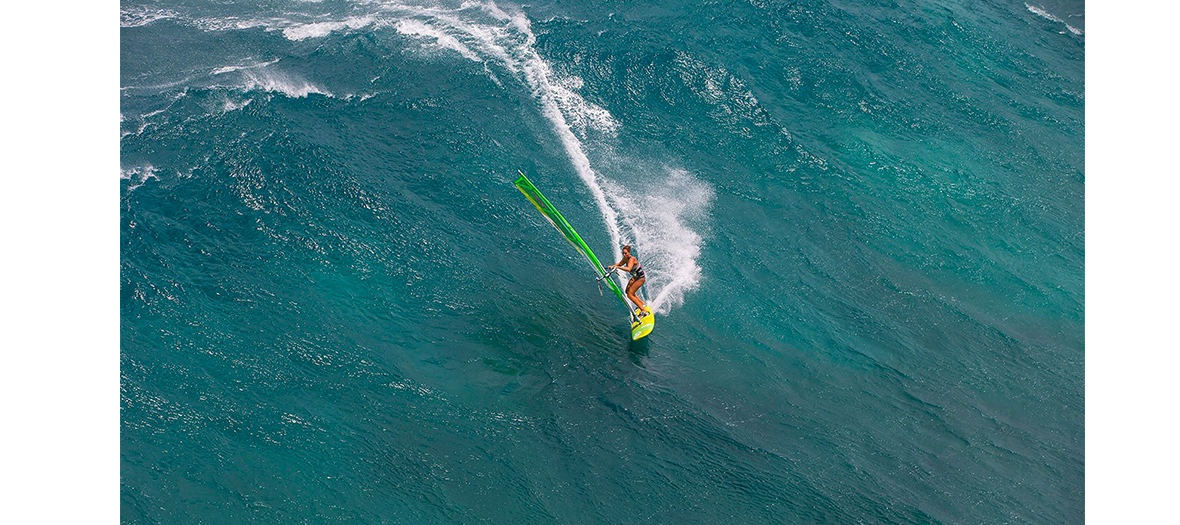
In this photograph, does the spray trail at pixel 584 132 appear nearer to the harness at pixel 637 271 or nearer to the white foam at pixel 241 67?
the harness at pixel 637 271

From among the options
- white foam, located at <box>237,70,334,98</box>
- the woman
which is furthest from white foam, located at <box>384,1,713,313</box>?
white foam, located at <box>237,70,334,98</box>

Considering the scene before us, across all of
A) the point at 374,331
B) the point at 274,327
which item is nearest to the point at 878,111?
the point at 374,331

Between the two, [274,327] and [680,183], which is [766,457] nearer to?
[680,183]

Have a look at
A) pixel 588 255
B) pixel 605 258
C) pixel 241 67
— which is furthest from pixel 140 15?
pixel 588 255

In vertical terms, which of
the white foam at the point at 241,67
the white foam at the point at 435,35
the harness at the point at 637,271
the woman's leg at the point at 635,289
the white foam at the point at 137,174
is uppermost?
the white foam at the point at 435,35

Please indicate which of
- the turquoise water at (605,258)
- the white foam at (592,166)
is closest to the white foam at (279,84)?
the turquoise water at (605,258)

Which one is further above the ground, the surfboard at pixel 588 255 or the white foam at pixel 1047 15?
the white foam at pixel 1047 15
